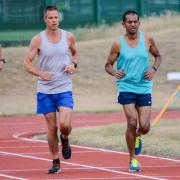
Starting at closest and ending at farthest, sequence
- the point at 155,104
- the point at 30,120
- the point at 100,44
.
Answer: the point at 30,120 < the point at 155,104 < the point at 100,44

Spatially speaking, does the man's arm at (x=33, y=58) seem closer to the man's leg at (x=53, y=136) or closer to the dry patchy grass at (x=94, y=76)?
the man's leg at (x=53, y=136)

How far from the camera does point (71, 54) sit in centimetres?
1384

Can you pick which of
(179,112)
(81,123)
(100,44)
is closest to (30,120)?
(81,123)

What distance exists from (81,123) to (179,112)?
4.42 metres

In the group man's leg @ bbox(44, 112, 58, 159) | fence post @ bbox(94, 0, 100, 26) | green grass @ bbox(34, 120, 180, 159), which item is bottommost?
fence post @ bbox(94, 0, 100, 26)

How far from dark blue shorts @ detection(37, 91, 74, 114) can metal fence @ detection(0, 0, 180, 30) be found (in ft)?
90.9

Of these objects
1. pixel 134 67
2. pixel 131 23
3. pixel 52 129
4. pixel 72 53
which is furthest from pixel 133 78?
pixel 52 129

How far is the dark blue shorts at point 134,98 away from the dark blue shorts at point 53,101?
716 mm

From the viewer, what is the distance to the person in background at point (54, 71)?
13500 mm

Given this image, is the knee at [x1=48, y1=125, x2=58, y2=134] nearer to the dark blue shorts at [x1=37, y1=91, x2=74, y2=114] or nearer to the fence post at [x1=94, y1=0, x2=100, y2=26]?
the dark blue shorts at [x1=37, y1=91, x2=74, y2=114]

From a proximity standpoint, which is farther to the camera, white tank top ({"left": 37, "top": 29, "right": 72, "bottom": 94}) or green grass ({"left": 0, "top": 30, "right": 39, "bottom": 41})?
green grass ({"left": 0, "top": 30, "right": 39, "bottom": 41})

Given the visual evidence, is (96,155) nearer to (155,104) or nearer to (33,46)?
(33,46)

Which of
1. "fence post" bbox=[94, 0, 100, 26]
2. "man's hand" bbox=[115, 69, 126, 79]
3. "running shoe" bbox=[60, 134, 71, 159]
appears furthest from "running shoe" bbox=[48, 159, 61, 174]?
"fence post" bbox=[94, 0, 100, 26]

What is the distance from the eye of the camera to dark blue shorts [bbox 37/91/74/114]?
13.6 m
